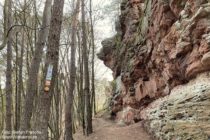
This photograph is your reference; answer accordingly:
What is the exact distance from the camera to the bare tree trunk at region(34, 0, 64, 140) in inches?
233

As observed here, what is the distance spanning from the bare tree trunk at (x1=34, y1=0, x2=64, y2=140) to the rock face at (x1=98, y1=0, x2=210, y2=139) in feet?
11.4

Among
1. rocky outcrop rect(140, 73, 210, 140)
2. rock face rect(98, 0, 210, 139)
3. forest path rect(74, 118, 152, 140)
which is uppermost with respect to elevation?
rock face rect(98, 0, 210, 139)

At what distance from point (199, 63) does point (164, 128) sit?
86.6 inches

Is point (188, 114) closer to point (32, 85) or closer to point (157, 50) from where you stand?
point (157, 50)

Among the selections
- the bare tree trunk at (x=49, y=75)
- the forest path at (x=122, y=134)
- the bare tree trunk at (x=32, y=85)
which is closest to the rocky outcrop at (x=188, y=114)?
the forest path at (x=122, y=134)

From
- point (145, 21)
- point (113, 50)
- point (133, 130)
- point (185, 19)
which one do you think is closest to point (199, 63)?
point (185, 19)

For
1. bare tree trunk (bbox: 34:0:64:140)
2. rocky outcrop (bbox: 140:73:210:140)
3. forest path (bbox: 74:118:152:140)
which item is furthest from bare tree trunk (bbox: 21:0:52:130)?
rocky outcrop (bbox: 140:73:210:140)

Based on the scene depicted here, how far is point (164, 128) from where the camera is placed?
27.4ft

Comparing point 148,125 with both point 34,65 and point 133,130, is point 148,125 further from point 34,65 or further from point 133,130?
point 34,65

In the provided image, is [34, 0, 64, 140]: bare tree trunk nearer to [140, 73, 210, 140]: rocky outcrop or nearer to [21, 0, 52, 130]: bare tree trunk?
[21, 0, 52, 130]: bare tree trunk

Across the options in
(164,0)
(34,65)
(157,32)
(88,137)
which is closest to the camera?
(34,65)

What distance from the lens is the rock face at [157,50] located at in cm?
786

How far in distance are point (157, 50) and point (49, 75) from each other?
6160 mm

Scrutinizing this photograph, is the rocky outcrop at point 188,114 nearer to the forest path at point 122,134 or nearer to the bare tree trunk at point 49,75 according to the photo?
the forest path at point 122,134
